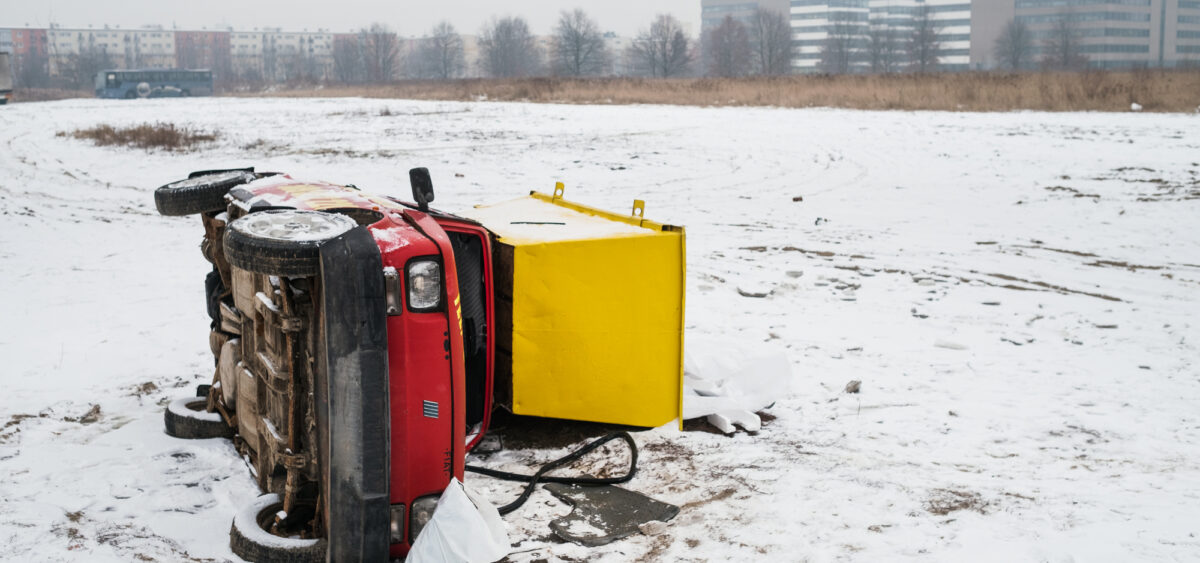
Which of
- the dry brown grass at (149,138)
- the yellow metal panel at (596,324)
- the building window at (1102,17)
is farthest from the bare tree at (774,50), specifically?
the yellow metal panel at (596,324)

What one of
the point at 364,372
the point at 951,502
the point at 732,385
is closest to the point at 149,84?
the point at 732,385

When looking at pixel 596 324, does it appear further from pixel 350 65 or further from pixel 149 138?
pixel 350 65

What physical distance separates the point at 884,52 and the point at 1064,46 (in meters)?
18.2

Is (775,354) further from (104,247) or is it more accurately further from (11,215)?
(11,215)

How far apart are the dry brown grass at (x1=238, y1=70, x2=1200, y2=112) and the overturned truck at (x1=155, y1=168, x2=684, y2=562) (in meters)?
23.6

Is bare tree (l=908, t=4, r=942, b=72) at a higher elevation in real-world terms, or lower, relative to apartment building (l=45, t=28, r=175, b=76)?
lower

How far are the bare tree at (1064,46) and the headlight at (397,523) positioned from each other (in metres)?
97.1

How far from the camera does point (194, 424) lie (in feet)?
17.1

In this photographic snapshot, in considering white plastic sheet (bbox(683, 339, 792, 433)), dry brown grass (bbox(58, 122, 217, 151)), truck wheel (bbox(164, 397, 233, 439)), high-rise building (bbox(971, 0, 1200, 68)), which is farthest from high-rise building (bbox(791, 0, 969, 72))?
truck wheel (bbox(164, 397, 233, 439))

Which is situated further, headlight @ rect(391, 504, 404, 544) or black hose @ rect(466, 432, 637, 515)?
black hose @ rect(466, 432, 637, 515)

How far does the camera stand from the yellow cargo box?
497cm

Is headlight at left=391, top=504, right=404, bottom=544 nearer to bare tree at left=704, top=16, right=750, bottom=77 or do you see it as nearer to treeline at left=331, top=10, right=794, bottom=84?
treeline at left=331, top=10, right=794, bottom=84

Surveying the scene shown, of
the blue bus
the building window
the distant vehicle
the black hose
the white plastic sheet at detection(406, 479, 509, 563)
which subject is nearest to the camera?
the white plastic sheet at detection(406, 479, 509, 563)

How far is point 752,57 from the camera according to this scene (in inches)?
4220
